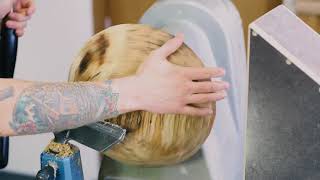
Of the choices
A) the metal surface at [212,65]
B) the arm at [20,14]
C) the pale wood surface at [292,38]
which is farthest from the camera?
the arm at [20,14]

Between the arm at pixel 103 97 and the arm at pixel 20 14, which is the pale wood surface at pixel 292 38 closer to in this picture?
the arm at pixel 103 97

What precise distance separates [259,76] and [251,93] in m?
0.04

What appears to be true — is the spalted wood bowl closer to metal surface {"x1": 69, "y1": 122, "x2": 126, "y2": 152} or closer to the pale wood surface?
metal surface {"x1": 69, "y1": 122, "x2": 126, "y2": 152}

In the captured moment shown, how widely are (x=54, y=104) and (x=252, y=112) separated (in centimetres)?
38

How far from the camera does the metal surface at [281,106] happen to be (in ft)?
3.01

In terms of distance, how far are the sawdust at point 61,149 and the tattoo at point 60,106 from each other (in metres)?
0.05

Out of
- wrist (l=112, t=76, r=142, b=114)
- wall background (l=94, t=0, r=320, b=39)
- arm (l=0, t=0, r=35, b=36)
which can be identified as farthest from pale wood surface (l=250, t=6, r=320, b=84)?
arm (l=0, t=0, r=35, b=36)

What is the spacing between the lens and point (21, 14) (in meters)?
1.39

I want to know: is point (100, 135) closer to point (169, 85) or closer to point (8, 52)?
point (169, 85)

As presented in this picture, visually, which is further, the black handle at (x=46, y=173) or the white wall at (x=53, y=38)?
the white wall at (x=53, y=38)

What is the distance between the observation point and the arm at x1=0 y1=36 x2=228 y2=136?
92 centimetres

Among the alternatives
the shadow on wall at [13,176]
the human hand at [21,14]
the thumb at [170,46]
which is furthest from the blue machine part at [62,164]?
the shadow on wall at [13,176]

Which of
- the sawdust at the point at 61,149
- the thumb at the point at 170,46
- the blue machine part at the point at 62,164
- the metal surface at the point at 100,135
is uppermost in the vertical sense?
the thumb at the point at 170,46

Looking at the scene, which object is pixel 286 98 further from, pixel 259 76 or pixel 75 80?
pixel 75 80
